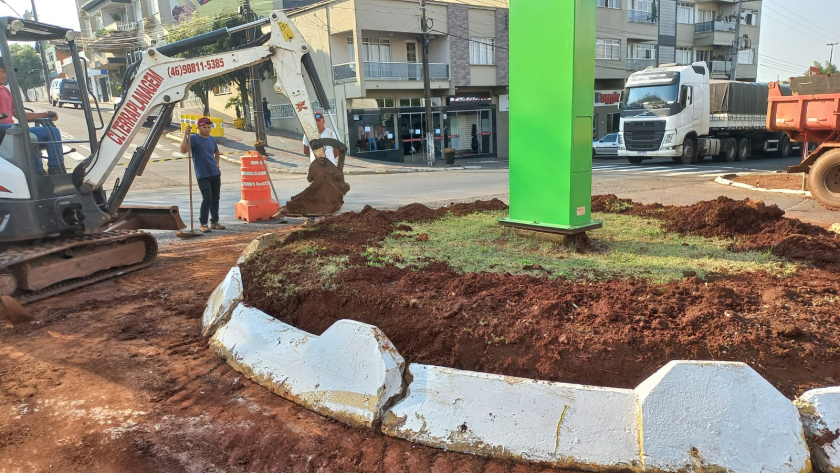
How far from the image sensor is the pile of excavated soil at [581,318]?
3324mm

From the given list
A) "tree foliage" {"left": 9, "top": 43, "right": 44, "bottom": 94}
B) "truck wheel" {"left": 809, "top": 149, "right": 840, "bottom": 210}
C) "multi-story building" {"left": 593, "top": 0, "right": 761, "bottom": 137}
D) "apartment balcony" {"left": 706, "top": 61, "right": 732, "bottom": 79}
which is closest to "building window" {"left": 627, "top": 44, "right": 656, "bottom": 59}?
"multi-story building" {"left": 593, "top": 0, "right": 761, "bottom": 137}

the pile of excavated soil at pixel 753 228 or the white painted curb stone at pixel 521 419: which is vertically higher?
the pile of excavated soil at pixel 753 228

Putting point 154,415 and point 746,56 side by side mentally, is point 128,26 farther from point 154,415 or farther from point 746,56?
point 746,56

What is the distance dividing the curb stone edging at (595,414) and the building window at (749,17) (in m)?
57.5

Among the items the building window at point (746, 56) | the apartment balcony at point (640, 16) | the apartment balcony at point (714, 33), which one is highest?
the apartment balcony at point (640, 16)

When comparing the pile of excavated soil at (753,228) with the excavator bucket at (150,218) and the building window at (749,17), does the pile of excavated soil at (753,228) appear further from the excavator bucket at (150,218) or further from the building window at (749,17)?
the building window at (749,17)

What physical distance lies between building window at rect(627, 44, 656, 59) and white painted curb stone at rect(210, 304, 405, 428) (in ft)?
144

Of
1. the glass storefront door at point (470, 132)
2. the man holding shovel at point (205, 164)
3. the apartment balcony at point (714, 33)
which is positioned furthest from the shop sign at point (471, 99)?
the man holding shovel at point (205, 164)

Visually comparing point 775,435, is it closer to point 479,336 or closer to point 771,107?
point 479,336

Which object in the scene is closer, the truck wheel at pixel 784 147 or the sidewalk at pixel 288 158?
the sidewalk at pixel 288 158

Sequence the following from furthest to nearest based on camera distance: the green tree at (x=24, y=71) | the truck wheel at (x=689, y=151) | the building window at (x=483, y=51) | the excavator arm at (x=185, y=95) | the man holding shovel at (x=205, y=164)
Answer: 1. the building window at (x=483, y=51)
2. the truck wheel at (x=689, y=151)
3. the man holding shovel at (x=205, y=164)
4. the excavator arm at (x=185, y=95)
5. the green tree at (x=24, y=71)

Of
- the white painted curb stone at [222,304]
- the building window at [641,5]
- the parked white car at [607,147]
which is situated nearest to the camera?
the white painted curb stone at [222,304]

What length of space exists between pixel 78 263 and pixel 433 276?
472 centimetres

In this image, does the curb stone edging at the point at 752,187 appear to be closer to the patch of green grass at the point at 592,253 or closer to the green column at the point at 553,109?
the patch of green grass at the point at 592,253
